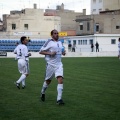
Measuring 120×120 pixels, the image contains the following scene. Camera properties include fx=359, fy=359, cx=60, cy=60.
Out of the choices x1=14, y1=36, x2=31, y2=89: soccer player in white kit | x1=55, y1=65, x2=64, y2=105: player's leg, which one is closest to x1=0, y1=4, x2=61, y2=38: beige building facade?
x1=14, y1=36, x2=31, y2=89: soccer player in white kit

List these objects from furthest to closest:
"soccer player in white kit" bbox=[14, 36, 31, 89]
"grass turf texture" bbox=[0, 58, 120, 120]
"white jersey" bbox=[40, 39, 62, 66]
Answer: "soccer player in white kit" bbox=[14, 36, 31, 89] < "white jersey" bbox=[40, 39, 62, 66] < "grass turf texture" bbox=[0, 58, 120, 120]

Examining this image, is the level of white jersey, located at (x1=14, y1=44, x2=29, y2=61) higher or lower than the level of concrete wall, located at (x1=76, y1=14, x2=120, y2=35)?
lower

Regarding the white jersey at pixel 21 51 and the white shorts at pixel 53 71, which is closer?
the white shorts at pixel 53 71

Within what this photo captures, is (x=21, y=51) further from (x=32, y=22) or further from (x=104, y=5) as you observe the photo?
(x=104, y=5)

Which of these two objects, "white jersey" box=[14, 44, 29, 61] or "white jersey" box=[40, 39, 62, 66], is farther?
"white jersey" box=[14, 44, 29, 61]

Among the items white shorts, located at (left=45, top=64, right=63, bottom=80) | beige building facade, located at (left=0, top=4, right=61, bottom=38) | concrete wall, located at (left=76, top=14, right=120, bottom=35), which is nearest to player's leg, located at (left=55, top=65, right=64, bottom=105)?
white shorts, located at (left=45, top=64, right=63, bottom=80)

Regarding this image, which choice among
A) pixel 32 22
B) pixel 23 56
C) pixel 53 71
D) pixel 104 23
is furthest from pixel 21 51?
pixel 32 22

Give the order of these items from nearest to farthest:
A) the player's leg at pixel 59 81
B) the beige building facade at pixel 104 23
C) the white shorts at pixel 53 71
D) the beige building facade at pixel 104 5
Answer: the player's leg at pixel 59 81
the white shorts at pixel 53 71
the beige building facade at pixel 104 23
the beige building facade at pixel 104 5

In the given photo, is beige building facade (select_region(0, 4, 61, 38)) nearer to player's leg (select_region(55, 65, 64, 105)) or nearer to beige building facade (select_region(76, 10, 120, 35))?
beige building facade (select_region(76, 10, 120, 35))

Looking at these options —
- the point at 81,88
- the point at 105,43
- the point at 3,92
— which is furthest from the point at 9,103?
the point at 105,43

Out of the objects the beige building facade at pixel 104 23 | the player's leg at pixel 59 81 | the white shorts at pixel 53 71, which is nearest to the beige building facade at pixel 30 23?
the beige building facade at pixel 104 23

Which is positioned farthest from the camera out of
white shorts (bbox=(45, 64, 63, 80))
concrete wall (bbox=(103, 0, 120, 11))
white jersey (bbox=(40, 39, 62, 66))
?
concrete wall (bbox=(103, 0, 120, 11))

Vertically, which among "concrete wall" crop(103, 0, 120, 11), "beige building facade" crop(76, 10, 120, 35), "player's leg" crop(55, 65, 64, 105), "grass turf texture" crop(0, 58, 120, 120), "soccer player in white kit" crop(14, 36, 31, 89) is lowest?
"grass turf texture" crop(0, 58, 120, 120)

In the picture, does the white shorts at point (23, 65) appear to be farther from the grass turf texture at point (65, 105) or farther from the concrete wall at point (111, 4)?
the concrete wall at point (111, 4)
